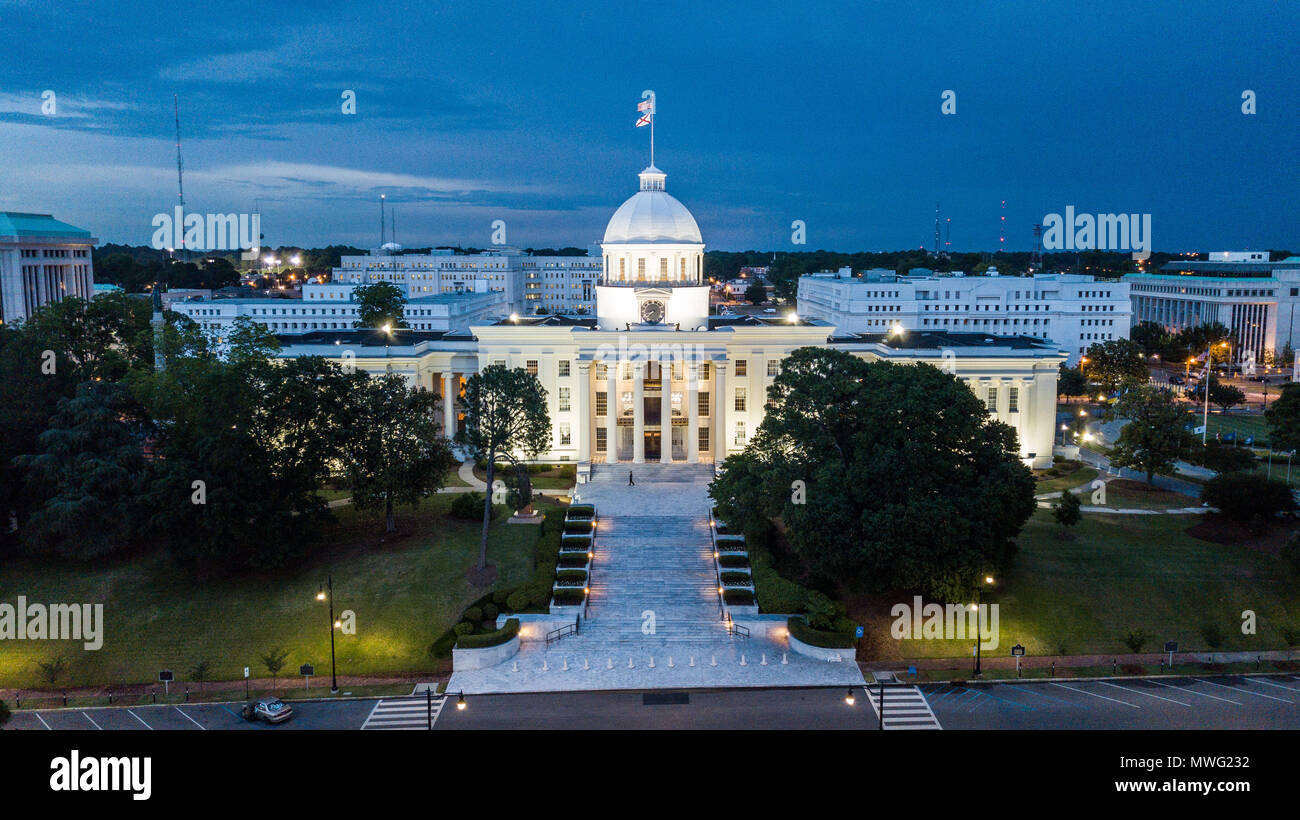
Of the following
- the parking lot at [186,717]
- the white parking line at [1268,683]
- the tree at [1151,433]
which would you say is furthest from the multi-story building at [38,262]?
the white parking line at [1268,683]

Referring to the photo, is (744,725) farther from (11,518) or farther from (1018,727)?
(11,518)

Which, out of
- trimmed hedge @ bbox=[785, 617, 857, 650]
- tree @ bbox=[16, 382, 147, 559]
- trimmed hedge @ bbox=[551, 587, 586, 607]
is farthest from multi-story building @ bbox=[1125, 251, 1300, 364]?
tree @ bbox=[16, 382, 147, 559]

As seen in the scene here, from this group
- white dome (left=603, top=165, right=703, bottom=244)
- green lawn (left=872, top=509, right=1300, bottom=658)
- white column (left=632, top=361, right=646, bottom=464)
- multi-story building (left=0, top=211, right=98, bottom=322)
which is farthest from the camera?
multi-story building (left=0, top=211, right=98, bottom=322)

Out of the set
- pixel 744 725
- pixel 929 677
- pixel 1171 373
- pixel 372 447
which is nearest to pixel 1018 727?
pixel 929 677

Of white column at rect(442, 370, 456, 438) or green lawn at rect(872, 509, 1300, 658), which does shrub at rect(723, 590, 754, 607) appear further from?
white column at rect(442, 370, 456, 438)

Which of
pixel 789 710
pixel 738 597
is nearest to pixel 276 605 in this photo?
pixel 738 597

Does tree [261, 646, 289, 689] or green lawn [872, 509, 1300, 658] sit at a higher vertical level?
green lawn [872, 509, 1300, 658]
